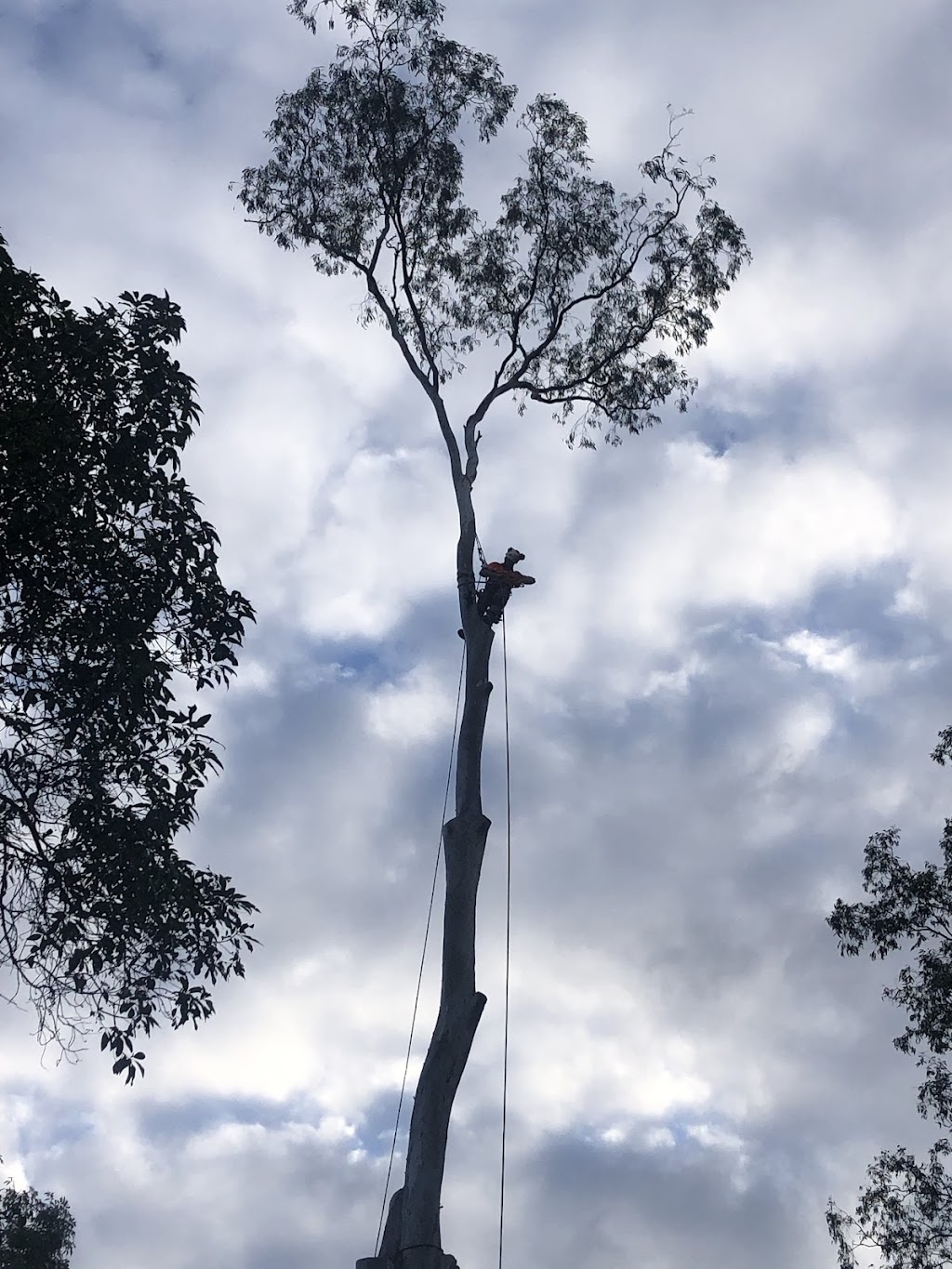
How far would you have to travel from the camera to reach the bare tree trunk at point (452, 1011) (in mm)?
10180

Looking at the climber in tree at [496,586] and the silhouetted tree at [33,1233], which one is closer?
the climber in tree at [496,586]

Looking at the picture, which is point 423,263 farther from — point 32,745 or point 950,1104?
point 950,1104

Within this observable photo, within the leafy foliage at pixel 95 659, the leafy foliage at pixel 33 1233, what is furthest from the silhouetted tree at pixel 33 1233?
the leafy foliage at pixel 95 659

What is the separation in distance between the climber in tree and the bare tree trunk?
0.44ft

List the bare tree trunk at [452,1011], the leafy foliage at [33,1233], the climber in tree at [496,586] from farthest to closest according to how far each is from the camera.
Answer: the leafy foliage at [33,1233]
the climber in tree at [496,586]
the bare tree trunk at [452,1011]

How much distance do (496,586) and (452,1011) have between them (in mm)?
4526

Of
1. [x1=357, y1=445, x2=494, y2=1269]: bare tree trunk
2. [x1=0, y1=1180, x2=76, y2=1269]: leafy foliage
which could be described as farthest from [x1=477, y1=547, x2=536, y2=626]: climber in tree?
[x1=0, y1=1180, x2=76, y2=1269]: leafy foliage

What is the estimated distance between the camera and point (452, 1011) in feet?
36.6

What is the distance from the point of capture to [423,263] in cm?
1975

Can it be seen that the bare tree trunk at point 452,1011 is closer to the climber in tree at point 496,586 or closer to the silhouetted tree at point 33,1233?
the climber in tree at point 496,586

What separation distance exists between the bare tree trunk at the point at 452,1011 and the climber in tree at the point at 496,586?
0.44 ft

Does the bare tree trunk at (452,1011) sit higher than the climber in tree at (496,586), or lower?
lower

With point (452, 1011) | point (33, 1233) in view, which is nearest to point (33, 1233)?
point (33, 1233)

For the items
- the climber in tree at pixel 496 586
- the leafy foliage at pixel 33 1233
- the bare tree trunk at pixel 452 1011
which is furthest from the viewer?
the leafy foliage at pixel 33 1233
